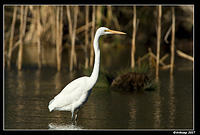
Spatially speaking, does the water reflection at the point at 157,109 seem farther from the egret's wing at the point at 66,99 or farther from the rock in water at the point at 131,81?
the egret's wing at the point at 66,99

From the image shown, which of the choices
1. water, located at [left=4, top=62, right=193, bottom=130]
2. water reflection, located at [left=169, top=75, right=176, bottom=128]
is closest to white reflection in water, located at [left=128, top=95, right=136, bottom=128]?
water, located at [left=4, top=62, right=193, bottom=130]

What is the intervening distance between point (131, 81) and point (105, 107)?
235cm

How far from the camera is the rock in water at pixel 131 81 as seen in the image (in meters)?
12.4

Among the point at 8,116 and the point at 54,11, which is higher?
the point at 54,11

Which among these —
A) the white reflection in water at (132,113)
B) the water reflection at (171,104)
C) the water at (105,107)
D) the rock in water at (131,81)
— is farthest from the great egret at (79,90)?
the rock in water at (131,81)

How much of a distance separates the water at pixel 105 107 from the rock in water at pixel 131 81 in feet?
1.00

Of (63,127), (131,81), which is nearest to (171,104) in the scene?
(131,81)

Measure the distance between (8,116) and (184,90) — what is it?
5.25 m

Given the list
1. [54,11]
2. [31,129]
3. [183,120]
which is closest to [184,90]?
[183,120]

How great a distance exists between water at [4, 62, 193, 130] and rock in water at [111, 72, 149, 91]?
30cm

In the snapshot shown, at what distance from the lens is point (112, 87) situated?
12.7m

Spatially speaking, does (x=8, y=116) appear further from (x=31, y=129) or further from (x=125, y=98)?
(x=125, y=98)

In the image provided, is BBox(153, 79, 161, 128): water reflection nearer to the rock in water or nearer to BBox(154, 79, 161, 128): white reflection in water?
BBox(154, 79, 161, 128): white reflection in water

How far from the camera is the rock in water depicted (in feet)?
40.6
